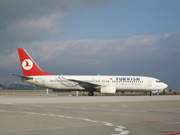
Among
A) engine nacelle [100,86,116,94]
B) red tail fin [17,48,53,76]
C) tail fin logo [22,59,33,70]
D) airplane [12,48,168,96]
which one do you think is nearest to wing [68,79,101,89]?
airplane [12,48,168,96]

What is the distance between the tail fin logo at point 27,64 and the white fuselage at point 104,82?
184cm

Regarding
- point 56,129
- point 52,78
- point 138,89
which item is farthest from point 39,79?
point 56,129

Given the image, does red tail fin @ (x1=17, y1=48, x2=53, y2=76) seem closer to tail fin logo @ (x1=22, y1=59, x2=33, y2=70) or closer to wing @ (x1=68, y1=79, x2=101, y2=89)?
tail fin logo @ (x1=22, y1=59, x2=33, y2=70)

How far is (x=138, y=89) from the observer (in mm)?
48750

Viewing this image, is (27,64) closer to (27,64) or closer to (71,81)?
(27,64)

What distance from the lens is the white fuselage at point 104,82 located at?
4616cm

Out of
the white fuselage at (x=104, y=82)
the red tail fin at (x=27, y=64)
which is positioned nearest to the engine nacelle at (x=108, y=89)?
the white fuselage at (x=104, y=82)

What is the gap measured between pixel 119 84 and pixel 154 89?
255 inches

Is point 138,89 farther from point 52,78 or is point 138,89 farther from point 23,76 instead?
point 23,76

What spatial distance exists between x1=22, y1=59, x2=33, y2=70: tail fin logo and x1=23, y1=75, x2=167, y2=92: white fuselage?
72.2 inches

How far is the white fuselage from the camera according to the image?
46.2 m

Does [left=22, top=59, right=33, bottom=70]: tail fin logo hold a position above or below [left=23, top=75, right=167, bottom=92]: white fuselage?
above

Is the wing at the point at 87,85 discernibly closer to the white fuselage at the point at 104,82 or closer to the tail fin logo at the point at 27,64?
the white fuselage at the point at 104,82

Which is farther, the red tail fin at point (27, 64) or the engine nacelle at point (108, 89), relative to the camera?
the red tail fin at point (27, 64)
